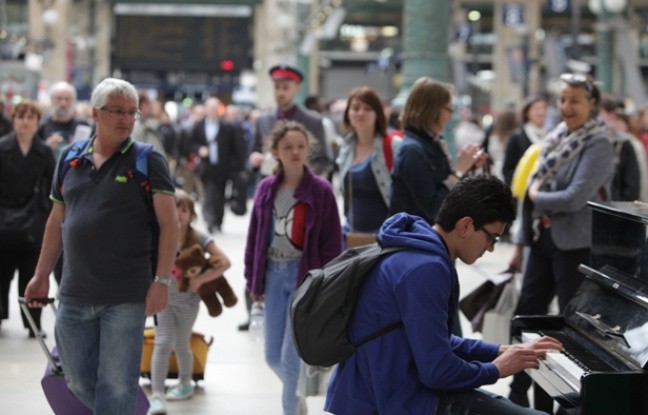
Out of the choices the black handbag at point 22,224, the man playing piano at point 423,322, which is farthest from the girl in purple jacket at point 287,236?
the black handbag at point 22,224

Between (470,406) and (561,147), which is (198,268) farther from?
(470,406)

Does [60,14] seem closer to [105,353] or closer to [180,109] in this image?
[180,109]

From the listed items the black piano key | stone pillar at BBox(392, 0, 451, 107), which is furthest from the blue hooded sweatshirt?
stone pillar at BBox(392, 0, 451, 107)

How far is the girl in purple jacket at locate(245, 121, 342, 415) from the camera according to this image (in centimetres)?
705

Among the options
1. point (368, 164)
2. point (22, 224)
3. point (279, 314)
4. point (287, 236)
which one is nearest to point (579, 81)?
point (368, 164)

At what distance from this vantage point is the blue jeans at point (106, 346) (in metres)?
5.61

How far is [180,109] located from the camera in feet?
160

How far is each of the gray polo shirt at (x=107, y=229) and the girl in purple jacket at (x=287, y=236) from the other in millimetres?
1457

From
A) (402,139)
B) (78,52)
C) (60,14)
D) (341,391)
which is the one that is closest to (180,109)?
(60,14)

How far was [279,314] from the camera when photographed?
7.08 meters

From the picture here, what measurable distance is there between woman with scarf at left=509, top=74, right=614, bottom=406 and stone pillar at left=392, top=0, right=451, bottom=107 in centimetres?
543

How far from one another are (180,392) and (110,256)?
2.68 metres

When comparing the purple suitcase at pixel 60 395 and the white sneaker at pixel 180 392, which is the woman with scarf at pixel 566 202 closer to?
the white sneaker at pixel 180 392

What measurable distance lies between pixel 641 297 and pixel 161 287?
206 centimetres
